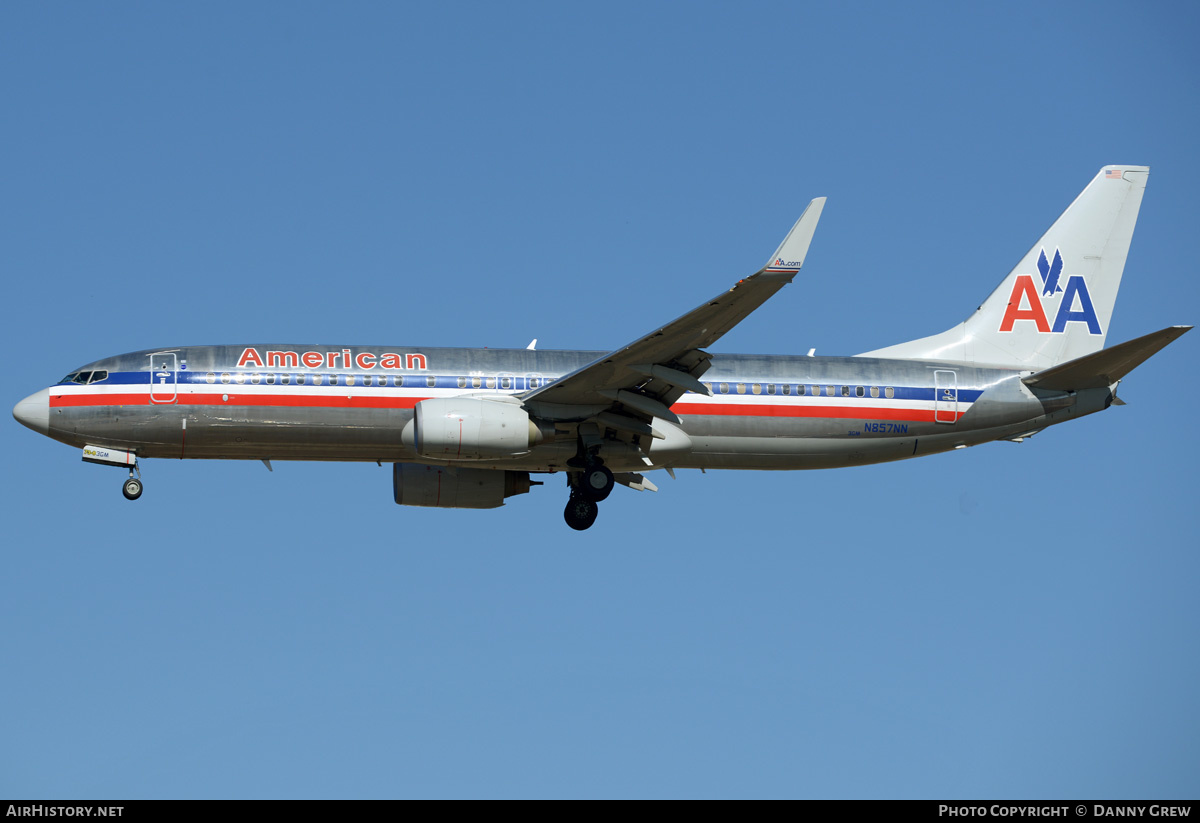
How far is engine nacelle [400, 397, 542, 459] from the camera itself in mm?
32719

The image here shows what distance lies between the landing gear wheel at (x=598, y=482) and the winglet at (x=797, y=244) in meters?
8.23

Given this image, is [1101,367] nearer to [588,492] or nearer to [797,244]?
[797,244]

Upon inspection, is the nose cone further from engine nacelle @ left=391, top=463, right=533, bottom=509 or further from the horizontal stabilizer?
the horizontal stabilizer

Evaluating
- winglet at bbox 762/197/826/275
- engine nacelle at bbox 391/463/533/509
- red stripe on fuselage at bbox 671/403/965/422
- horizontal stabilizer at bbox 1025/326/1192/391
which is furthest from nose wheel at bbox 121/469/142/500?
horizontal stabilizer at bbox 1025/326/1192/391

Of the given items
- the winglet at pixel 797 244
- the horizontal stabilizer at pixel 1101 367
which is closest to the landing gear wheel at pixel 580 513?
the winglet at pixel 797 244

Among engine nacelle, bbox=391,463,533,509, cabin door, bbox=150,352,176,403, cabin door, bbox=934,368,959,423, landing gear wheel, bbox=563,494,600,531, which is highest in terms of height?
cabin door, bbox=150,352,176,403

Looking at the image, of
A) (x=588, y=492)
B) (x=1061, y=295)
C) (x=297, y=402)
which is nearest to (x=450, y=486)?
(x=588, y=492)

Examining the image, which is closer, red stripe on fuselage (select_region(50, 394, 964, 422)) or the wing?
the wing

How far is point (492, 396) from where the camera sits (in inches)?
1374

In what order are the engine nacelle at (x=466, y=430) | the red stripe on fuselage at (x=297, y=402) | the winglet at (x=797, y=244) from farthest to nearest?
1. the red stripe on fuselage at (x=297, y=402)
2. the engine nacelle at (x=466, y=430)
3. the winglet at (x=797, y=244)

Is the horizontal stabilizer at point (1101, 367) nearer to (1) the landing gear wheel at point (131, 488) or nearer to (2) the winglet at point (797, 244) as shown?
(2) the winglet at point (797, 244)

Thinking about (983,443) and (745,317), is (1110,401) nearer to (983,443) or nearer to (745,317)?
(983,443)

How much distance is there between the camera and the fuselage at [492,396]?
33938 millimetres

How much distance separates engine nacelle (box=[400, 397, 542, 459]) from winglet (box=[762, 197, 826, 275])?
307 inches
